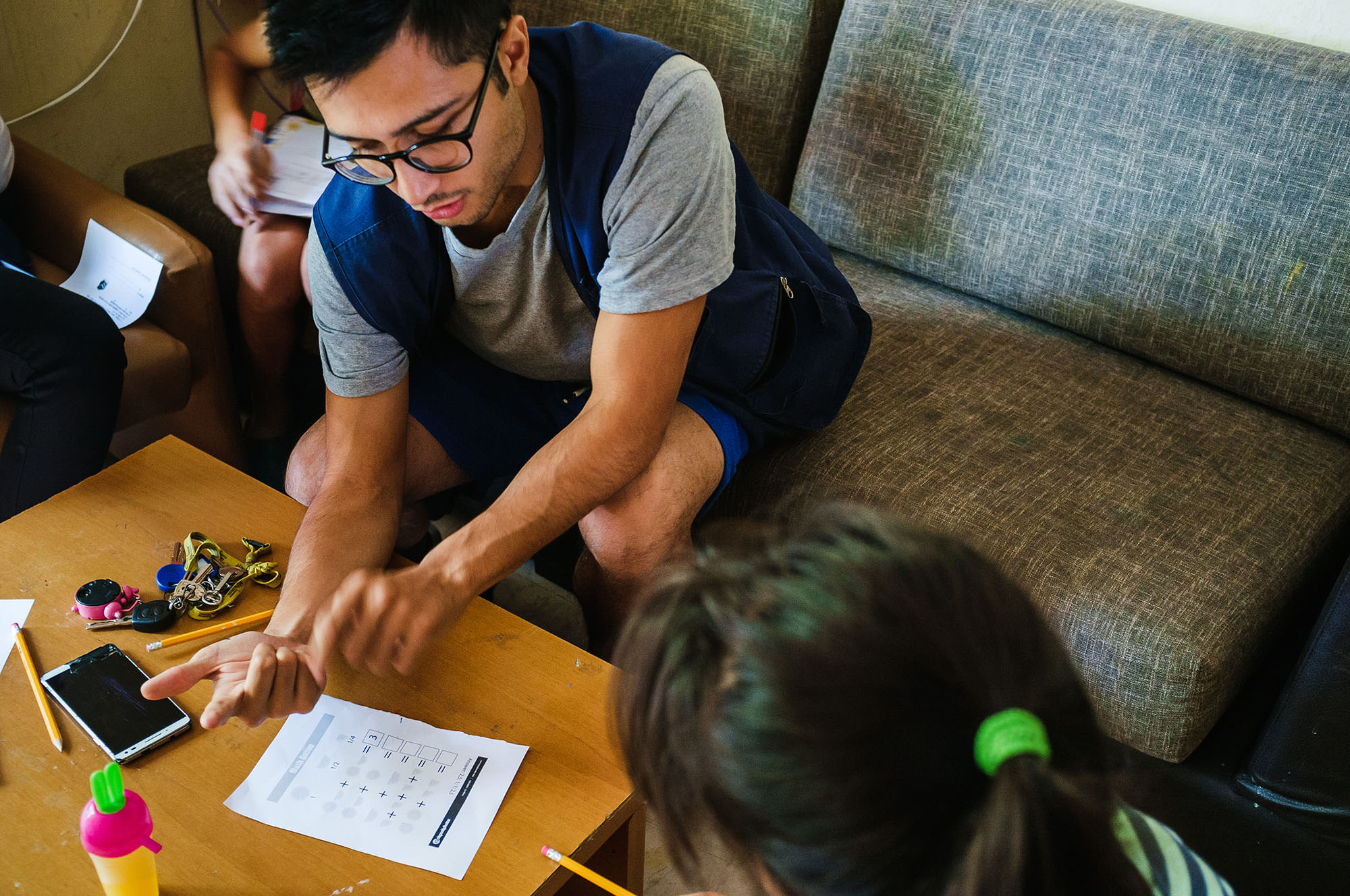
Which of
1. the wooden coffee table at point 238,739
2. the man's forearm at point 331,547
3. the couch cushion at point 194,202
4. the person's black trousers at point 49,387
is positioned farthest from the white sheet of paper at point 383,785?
the couch cushion at point 194,202

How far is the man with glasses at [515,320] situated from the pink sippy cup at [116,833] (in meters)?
0.16

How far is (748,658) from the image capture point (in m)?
0.54

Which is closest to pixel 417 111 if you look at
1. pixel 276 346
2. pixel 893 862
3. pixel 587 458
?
pixel 587 458

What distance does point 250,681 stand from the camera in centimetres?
Answer: 91

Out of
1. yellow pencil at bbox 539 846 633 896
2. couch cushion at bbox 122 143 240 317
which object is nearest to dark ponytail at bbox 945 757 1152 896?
yellow pencil at bbox 539 846 633 896

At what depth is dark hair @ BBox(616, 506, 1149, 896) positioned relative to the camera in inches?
19.0

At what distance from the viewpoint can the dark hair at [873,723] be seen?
48 cm

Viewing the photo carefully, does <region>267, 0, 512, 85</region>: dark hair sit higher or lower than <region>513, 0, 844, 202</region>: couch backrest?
higher

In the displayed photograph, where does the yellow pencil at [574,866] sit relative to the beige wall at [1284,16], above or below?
below

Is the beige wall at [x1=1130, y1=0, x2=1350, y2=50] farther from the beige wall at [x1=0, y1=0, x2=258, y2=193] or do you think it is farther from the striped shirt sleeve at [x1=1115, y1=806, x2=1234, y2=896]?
the beige wall at [x1=0, y1=0, x2=258, y2=193]

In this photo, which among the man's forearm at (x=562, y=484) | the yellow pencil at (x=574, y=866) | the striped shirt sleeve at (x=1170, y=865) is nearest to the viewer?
the striped shirt sleeve at (x=1170, y=865)

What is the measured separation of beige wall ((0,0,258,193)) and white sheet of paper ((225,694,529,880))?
1779 mm

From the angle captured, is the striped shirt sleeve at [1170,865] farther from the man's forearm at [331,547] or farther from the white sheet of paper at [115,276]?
the white sheet of paper at [115,276]

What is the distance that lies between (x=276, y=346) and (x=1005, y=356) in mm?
Answer: 1194
